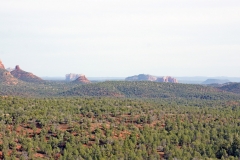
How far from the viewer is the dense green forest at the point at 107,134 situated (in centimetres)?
5419

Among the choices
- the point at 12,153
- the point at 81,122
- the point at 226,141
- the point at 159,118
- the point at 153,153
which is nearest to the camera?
the point at 12,153

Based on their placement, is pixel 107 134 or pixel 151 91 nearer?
pixel 107 134

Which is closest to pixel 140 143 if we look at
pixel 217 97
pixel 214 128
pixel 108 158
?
pixel 108 158

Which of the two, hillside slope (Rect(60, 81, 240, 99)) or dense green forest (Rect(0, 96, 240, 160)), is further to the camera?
hillside slope (Rect(60, 81, 240, 99))

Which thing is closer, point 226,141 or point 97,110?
point 226,141

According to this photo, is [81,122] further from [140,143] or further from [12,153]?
[12,153]

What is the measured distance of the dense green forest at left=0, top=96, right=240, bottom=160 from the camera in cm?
5419

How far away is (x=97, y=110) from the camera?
264 feet

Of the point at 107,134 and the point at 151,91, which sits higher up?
the point at 151,91

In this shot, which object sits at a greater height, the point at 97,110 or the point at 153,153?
the point at 97,110

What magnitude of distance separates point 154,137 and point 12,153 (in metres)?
26.5

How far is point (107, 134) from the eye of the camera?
62.4 m

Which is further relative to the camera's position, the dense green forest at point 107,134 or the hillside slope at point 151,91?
the hillside slope at point 151,91

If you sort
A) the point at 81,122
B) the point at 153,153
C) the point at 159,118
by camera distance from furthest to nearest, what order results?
the point at 159,118 < the point at 81,122 < the point at 153,153
